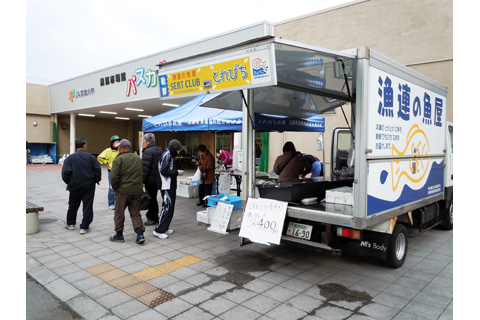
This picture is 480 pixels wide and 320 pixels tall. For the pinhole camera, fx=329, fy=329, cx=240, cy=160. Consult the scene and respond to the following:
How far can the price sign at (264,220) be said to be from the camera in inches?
160

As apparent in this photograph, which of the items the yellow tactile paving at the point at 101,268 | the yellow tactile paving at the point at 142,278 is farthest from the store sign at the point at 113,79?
the yellow tactile paving at the point at 142,278

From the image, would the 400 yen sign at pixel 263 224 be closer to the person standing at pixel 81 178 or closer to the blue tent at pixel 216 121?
the blue tent at pixel 216 121

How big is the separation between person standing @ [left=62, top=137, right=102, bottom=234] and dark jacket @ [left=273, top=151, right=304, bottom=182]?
3.44 m

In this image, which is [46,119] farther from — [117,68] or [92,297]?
[92,297]

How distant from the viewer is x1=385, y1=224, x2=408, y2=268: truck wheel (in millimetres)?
4270

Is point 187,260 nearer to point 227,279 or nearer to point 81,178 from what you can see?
point 227,279

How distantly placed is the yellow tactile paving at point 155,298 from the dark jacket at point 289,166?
3.27 meters

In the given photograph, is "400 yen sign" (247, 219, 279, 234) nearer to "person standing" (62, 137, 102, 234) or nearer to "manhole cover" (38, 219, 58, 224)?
"person standing" (62, 137, 102, 234)

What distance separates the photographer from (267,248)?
529 centimetres

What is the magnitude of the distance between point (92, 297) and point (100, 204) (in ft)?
18.6

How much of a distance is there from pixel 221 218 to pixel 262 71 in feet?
10.7

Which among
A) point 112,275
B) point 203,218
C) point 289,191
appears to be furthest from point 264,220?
point 203,218

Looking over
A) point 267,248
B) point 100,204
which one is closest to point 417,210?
point 267,248

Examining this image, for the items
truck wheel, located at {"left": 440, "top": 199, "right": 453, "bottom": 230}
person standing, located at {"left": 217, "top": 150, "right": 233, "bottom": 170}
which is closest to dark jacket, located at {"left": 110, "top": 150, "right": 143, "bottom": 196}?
person standing, located at {"left": 217, "top": 150, "right": 233, "bottom": 170}
